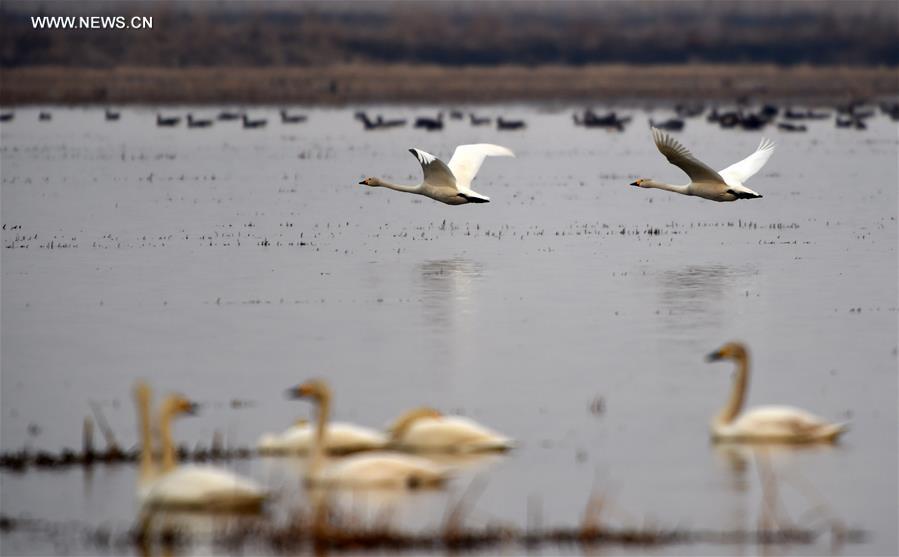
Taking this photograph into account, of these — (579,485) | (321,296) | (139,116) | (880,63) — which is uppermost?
(880,63)

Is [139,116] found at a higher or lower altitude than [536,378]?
higher

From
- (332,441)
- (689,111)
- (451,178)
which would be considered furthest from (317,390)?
(689,111)

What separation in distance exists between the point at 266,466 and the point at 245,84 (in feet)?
240

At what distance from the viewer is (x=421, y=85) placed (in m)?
84.5

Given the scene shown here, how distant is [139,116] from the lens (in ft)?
202

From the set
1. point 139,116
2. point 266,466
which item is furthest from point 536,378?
point 139,116

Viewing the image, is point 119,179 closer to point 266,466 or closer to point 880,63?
point 266,466

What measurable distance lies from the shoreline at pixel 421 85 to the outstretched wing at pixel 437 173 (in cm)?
4875

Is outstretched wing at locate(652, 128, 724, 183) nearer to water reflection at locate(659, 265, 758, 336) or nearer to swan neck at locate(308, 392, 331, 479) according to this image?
water reflection at locate(659, 265, 758, 336)

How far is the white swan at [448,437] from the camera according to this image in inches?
396

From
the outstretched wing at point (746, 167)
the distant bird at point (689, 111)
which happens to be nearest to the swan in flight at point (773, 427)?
the outstretched wing at point (746, 167)

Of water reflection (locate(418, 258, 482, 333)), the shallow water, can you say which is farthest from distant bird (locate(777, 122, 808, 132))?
water reflection (locate(418, 258, 482, 333))

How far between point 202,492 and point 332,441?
1.36 m

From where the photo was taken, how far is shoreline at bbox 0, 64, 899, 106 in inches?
2931
